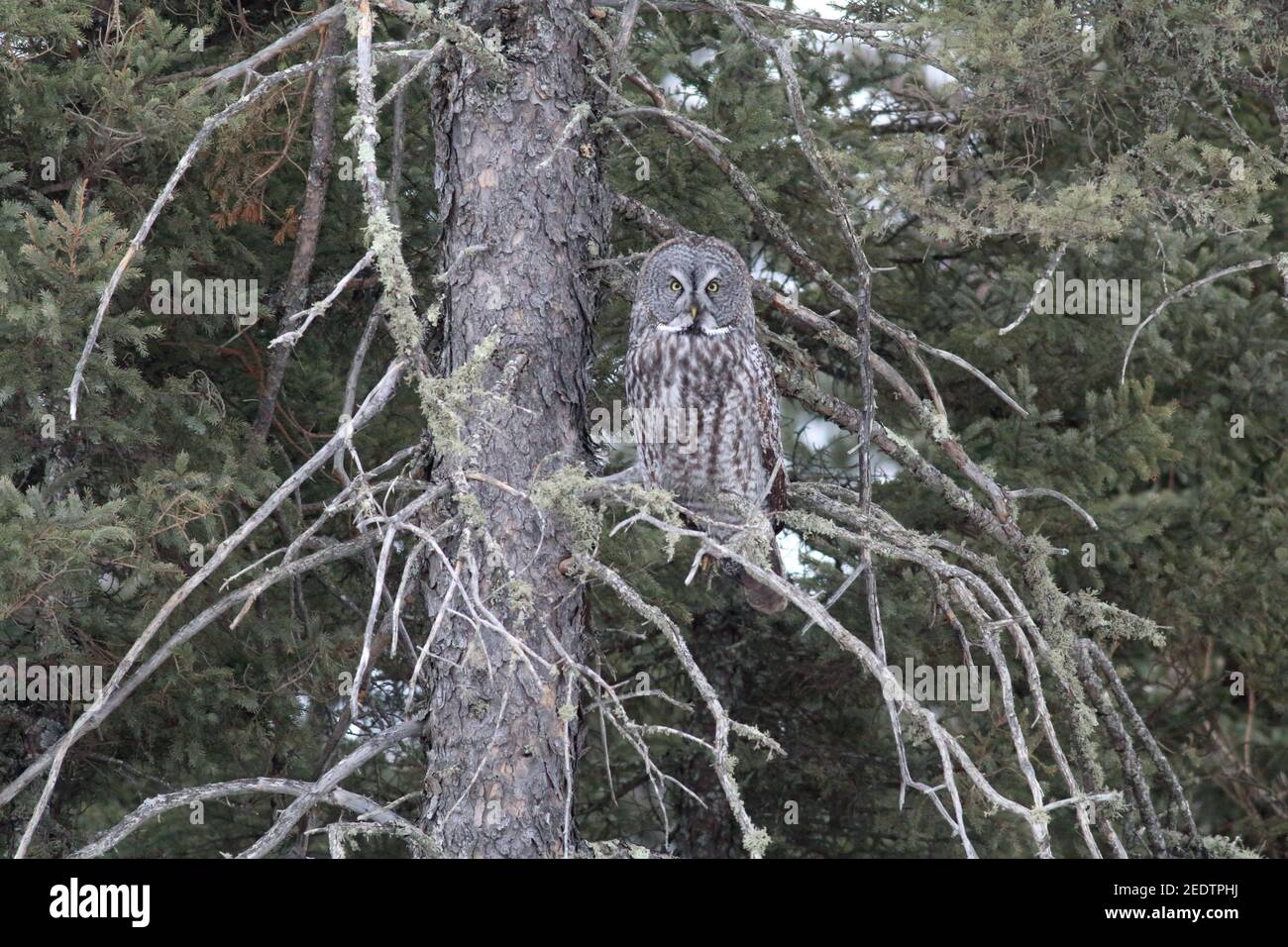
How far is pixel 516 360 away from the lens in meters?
4.75

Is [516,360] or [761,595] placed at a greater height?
[516,360]

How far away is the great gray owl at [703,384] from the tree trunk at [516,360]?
621mm

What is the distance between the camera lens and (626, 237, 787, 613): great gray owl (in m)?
5.73

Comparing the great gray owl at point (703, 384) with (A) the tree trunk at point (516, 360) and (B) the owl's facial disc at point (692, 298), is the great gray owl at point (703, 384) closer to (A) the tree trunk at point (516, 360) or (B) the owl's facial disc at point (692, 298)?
(B) the owl's facial disc at point (692, 298)

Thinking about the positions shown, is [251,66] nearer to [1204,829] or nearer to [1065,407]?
[1065,407]

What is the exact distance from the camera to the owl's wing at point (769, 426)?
594 centimetres

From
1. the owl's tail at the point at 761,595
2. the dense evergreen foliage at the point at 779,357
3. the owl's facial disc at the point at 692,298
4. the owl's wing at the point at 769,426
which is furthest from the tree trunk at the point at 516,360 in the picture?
the owl's tail at the point at 761,595

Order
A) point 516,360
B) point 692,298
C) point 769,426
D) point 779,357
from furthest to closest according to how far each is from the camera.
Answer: point 779,357 → point 769,426 → point 692,298 → point 516,360

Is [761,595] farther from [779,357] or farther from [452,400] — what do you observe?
[452,400]

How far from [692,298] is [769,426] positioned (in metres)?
0.69

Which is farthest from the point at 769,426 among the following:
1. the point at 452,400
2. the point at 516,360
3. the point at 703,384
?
the point at 452,400

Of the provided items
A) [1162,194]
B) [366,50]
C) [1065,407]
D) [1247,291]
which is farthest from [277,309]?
[1247,291]

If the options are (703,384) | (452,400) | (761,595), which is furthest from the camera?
(761,595)
